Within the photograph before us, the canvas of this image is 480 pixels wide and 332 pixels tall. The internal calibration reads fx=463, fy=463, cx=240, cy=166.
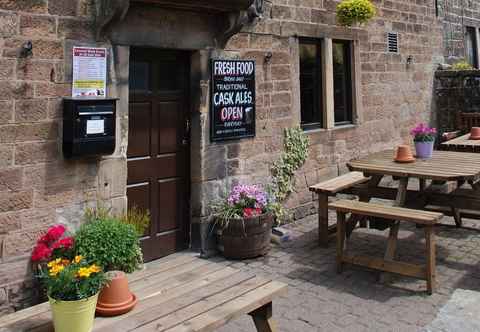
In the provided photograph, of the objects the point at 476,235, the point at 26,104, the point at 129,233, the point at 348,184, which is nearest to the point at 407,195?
the point at 348,184

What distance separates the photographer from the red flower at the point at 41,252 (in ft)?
11.2

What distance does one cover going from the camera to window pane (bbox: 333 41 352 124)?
24.5ft

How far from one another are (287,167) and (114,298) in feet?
13.6

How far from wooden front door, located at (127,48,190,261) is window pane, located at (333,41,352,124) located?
312 cm

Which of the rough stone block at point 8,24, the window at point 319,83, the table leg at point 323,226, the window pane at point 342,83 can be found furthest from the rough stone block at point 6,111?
the window pane at point 342,83

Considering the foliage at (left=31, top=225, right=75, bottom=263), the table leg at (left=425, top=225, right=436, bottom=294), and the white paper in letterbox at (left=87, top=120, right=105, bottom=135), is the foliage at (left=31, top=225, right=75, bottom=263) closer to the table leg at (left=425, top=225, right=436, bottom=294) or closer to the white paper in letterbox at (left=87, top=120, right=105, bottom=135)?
the white paper in letterbox at (left=87, top=120, right=105, bottom=135)

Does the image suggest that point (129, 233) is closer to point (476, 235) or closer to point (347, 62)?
point (476, 235)

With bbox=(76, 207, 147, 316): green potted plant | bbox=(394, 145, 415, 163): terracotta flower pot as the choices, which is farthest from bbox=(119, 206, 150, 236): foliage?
bbox=(394, 145, 415, 163): terracotta flower pot

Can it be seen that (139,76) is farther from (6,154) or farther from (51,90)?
(6,154)

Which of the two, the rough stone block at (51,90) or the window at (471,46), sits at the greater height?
the window at (471,46)

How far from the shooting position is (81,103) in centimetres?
397

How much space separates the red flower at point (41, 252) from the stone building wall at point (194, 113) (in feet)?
1.09

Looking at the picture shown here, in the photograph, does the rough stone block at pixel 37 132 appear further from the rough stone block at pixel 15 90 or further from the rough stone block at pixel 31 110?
the rough stone block at pixel 15 90

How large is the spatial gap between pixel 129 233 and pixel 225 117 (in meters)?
2.22
